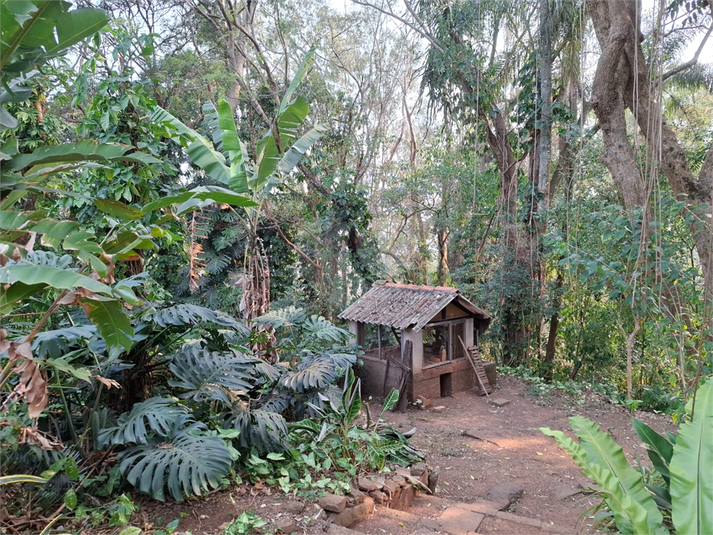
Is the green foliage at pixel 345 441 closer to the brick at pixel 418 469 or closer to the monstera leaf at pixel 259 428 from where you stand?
the brick at pixel 418 469

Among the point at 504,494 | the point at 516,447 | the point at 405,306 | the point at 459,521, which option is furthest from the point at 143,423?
the point at 405,306

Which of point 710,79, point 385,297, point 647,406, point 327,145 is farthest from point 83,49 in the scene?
point 710,79

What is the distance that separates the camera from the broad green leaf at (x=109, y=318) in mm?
2443

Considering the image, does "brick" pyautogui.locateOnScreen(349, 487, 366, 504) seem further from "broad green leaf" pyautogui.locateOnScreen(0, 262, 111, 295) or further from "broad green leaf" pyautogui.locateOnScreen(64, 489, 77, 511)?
"broad green leaf" pyautogui.locateOnScreen(0, 262, 111, 295)

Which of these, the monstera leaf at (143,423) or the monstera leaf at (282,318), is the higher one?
the monstera leaf at (282,318)

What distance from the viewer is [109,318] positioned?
8.11 ft

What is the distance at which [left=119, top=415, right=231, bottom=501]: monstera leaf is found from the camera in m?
2.66

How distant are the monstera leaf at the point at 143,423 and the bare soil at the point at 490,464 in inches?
17.3

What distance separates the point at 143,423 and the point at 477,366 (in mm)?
5867

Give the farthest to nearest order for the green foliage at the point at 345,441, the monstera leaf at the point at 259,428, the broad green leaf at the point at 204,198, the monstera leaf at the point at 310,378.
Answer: the monstera leaf at the point at 310,378 < the green foliage at the point at 345,441 < the monstera leaf at the point at 259,428 < the broad green leaf at the point at 204,198

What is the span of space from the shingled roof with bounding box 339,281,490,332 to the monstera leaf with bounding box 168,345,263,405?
359 centimetres

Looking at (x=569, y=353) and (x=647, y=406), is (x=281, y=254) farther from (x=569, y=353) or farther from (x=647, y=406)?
(x=647, y=406)

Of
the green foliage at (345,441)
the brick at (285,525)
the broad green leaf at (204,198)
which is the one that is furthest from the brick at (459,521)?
the broad green leaf at (204,198)

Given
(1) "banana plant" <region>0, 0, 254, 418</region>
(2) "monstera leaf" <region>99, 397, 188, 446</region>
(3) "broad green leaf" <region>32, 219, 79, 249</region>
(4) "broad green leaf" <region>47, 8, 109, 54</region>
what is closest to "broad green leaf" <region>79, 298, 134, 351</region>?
(1) "banana plant" <region>0, 0, 254, 418</region>
